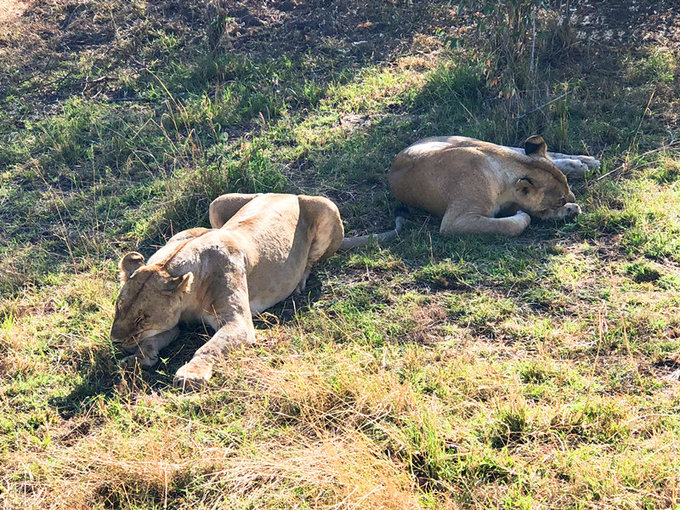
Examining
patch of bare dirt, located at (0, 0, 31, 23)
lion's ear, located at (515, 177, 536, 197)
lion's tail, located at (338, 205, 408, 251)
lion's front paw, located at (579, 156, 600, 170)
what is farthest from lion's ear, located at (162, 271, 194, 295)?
patch of bare dirt, located at (0, 0, 31, 23)

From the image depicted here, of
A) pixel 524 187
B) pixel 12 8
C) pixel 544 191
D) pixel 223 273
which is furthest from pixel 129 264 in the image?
pixel 12 8

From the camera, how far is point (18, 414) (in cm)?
475

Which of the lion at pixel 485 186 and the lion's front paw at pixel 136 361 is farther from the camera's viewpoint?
the lion at pixel 485 186

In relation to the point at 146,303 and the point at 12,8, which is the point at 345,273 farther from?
the point at 12,8

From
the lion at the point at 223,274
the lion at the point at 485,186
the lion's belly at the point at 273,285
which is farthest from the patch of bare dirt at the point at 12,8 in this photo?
the lion's belly at the point at 273,285

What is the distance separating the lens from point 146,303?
5.02 m

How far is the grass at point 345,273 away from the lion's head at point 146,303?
0.98 feet

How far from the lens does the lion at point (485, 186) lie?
6.82 metres

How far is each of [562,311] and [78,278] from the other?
4.06 m

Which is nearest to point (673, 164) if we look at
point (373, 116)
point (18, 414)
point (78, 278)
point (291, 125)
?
point (373, 116)

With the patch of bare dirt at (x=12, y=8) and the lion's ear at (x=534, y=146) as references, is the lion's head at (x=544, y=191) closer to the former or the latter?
the lion's ear at (x=534, y=146)

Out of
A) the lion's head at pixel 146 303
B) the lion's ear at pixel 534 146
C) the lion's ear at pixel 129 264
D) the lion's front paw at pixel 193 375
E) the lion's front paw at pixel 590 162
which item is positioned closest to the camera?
the lion's front paw at pixel 193 375

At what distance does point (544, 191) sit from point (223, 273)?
10.8 feet

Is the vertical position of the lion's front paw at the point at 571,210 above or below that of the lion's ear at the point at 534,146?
below
